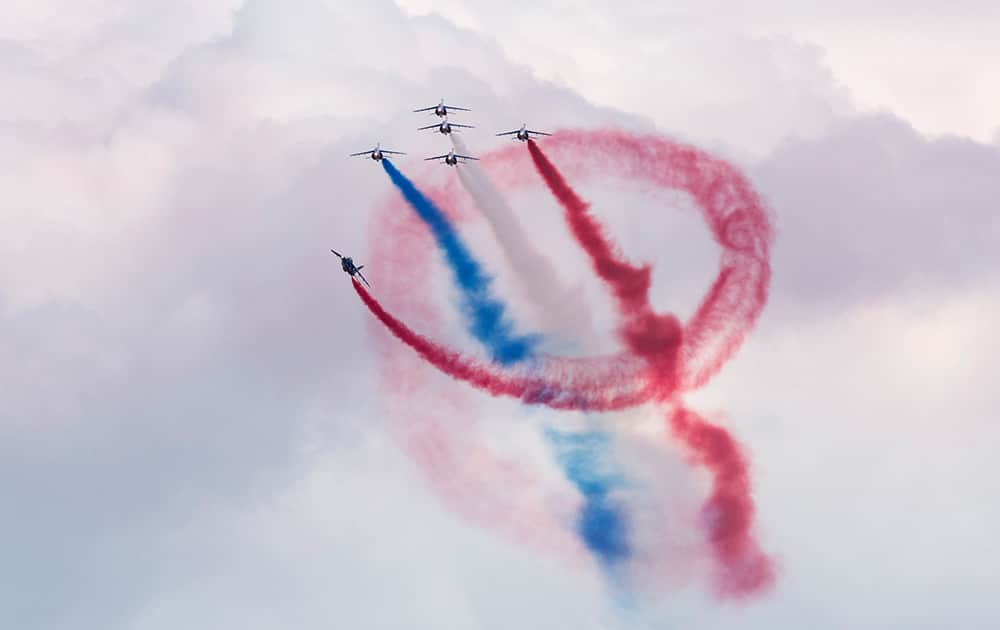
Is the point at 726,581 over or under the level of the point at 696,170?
under

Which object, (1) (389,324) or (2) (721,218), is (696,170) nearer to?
(2) (721,218)

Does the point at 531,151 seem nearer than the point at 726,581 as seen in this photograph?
Yes

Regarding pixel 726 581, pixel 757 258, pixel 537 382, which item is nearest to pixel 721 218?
pixel 757 258

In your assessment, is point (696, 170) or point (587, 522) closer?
point (696, 170)

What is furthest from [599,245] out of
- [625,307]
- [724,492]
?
[724,492]

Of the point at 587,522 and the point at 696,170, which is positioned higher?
the point at 696,170

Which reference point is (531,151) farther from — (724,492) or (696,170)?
(724,492)
